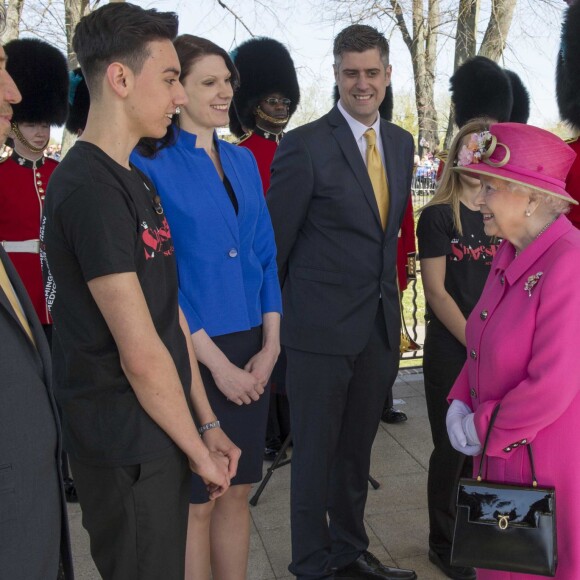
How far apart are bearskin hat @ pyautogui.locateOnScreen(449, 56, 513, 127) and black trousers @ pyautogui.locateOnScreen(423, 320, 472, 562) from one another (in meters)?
2.11

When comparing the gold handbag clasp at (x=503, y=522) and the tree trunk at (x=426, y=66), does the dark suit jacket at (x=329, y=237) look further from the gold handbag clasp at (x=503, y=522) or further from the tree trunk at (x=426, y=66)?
the tree trunk at (x=426, y=66)

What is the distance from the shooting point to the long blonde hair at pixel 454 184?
3000 millimetres

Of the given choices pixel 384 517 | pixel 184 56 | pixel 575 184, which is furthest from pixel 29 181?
pixel 575 184

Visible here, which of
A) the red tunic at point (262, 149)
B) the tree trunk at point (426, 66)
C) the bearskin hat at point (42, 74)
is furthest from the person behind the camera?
the tree trunk at point (426, 66)

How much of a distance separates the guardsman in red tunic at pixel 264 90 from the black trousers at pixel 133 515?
12.1 ft

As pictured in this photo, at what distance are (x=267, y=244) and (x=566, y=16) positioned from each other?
91.5 inches

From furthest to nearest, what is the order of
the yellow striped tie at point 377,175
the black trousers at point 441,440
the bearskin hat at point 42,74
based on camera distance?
the bearskin hat at point 42,74 < the black trousers at point 441,440 < the yellow striped tie at point 377,175

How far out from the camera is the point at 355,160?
2.91m

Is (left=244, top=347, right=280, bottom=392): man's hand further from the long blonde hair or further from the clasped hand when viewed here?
the long blonde hair

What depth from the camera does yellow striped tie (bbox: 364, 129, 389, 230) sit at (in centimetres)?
299

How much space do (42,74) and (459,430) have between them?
3.84m

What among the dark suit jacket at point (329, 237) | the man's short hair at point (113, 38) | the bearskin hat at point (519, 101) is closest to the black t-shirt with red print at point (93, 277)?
the man's short hair at point (113, 38)

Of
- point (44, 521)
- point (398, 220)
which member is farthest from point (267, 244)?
point (44, 521)

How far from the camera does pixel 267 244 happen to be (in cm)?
264
